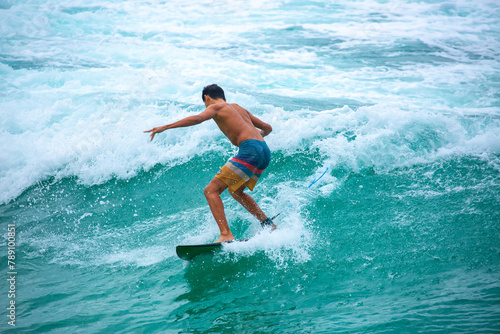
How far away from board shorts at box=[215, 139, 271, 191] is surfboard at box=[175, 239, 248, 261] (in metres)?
0.62

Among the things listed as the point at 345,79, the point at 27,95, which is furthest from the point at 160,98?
the point at 345,79

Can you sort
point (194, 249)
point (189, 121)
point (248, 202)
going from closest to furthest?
point (189, 121) < point (194, 249) < point (248, 202)

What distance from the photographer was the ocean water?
360 cm

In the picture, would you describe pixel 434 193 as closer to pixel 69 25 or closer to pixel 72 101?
pixel 72 101

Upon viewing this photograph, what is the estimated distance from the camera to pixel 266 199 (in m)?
5.50

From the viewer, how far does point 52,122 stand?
8578 millimetres

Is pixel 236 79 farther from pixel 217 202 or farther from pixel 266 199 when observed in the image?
pixel 217 202

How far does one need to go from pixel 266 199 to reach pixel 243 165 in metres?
1.41

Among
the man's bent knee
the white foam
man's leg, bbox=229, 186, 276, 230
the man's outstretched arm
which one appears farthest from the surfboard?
the white foam

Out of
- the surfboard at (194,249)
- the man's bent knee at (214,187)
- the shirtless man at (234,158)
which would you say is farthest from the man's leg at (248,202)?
the surfboard at (194,249)

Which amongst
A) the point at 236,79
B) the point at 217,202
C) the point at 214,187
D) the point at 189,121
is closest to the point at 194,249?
the point at 217,202

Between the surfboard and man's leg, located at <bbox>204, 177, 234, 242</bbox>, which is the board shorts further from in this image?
the surfboard

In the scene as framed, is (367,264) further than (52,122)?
No

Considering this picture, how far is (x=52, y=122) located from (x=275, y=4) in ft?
51.2
